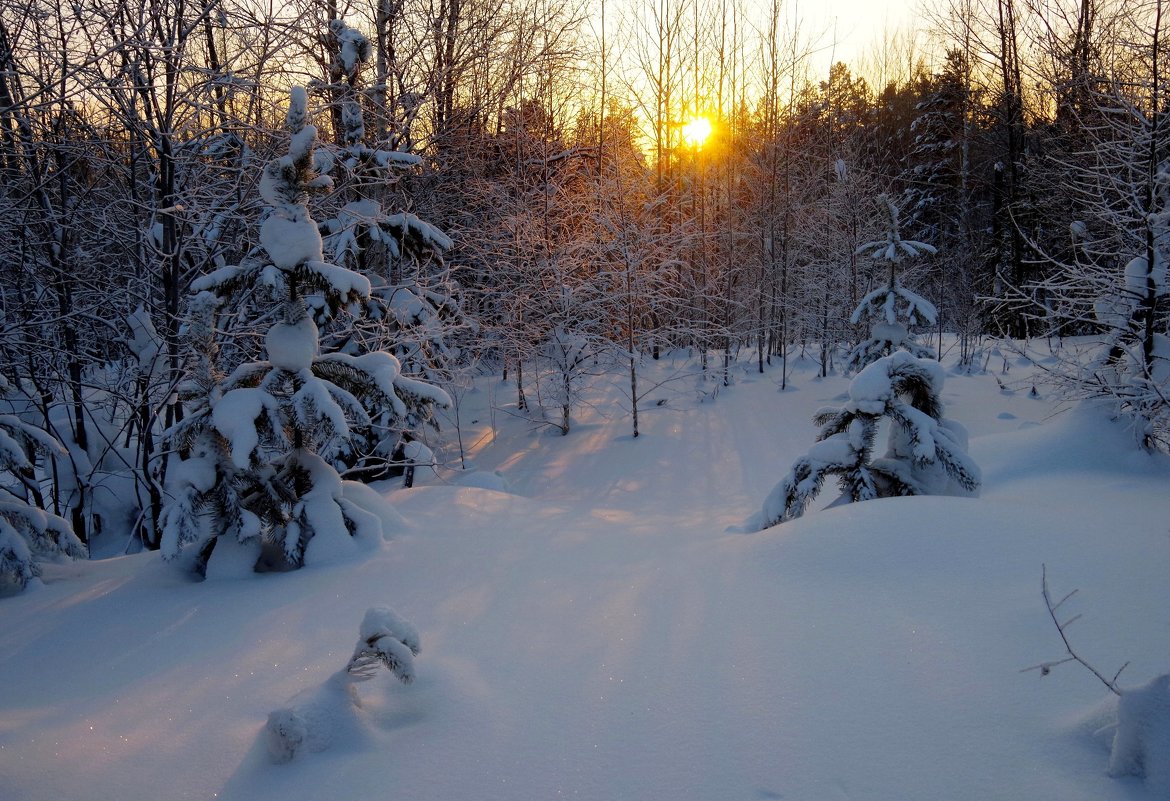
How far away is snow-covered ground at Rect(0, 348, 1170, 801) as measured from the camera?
2000 mm

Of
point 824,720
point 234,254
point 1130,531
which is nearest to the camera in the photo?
point 824,720

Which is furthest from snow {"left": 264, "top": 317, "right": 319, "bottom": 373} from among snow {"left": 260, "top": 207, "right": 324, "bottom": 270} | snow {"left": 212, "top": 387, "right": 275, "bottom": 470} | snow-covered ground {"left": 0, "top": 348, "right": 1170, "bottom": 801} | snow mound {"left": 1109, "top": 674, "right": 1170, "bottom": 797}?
snow mound {"left": 1109, "top": 674, "right": 1170, "bottom": 797}

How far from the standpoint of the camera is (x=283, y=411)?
4.33 metres

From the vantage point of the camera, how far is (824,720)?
220 cm

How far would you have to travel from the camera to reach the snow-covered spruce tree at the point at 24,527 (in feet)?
14.8

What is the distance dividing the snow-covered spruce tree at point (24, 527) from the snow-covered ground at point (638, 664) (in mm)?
203

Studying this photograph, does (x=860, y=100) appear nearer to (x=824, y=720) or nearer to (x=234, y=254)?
(x=234, y=254)

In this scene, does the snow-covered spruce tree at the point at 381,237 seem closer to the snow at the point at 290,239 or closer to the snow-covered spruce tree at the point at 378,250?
the snow-covered spruce tree at the point at 378,250

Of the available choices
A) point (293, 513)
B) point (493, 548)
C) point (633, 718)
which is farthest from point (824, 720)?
point (293, 513)

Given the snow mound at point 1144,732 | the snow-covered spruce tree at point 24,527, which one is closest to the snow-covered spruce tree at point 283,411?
the snow-covered spruce tree at point 24,527

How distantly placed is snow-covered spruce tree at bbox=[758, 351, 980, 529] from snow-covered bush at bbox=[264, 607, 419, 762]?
3.54 metres

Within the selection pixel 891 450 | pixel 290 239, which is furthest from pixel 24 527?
pixel 891 450

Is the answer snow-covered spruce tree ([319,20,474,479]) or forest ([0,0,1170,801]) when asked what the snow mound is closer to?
forest ([0,0,1170,801])

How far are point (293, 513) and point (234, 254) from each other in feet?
19.3
